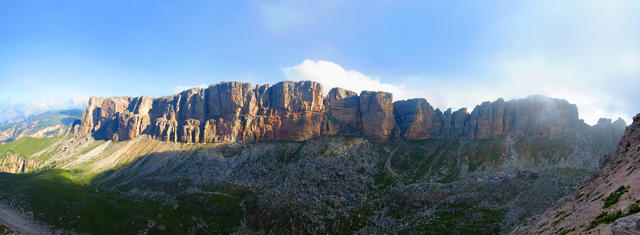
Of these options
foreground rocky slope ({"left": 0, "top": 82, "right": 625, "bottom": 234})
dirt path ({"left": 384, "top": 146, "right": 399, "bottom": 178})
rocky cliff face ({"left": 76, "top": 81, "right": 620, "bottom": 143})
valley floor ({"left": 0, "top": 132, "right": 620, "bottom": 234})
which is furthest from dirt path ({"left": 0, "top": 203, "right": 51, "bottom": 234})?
dirt path ({"left": 384, "top": 146, "right": 399, "bottom": 178})

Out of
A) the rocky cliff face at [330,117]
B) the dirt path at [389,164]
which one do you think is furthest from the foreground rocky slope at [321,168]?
the dirt path at [389,164]

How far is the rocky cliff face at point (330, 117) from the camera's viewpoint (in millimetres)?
138625

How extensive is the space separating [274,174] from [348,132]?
186ft

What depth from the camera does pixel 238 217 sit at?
9594cm

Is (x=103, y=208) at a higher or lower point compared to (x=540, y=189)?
lower

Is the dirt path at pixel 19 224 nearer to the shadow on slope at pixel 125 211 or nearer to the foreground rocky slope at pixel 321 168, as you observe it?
the shadow on slope at pixel 125 211

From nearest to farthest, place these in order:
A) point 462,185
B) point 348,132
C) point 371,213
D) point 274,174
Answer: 1. point 371,213
2. point 462,185
3. point 274,174
4. point 348,132

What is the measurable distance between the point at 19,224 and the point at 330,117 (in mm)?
139837

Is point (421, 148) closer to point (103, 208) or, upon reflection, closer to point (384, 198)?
point (384, 198)

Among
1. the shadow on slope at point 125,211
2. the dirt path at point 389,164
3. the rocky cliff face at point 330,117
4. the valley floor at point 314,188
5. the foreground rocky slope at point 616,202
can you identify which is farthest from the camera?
the rocky cliff face at point 330,117

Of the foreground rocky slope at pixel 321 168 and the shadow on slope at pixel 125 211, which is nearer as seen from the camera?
the foreground rocky slope at pixel 321 168

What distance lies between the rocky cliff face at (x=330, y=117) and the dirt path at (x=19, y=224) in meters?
86.8

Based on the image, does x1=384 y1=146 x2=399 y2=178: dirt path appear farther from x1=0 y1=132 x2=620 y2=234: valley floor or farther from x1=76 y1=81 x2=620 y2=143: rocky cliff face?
x1=76 y1=81 x2=620 y2=143: rocky cliff face

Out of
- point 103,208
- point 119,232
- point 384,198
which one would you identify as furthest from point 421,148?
point 103,208
